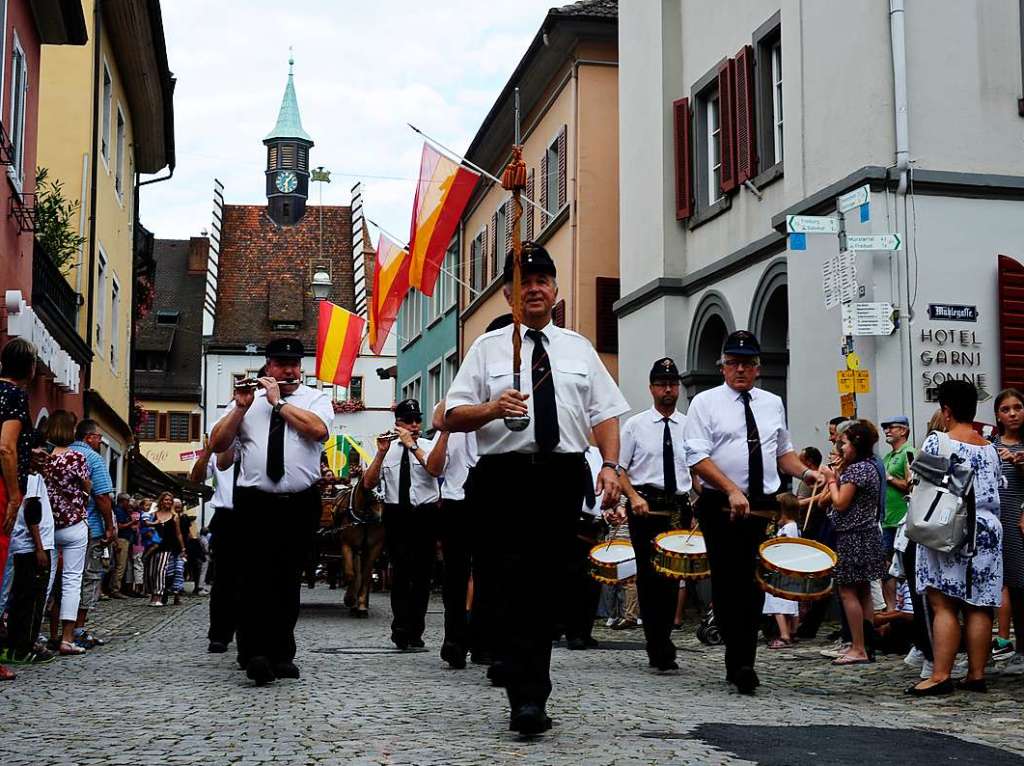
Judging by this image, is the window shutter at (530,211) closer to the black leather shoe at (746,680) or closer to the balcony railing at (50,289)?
the balcony railing at (50,289)

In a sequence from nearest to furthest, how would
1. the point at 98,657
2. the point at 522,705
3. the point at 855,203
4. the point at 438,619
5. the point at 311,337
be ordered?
the point at 522,705 → the point at 98,657 → the point at 855,203 → the point at 438,619 → the point at 311,337

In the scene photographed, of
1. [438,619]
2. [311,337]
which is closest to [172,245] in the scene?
[311,337]

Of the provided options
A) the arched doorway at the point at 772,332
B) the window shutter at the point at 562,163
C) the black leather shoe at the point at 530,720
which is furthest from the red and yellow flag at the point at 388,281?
the black leather shoe at the point at 530,720

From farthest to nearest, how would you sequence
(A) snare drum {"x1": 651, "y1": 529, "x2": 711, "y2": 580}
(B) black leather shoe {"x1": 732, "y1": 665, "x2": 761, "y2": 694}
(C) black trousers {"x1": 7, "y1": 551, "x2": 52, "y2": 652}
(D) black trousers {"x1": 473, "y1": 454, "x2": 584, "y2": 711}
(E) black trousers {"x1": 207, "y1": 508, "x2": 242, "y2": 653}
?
(E) black trousers {"x1": 207, "y1": 508, "x2": 242, "y2": 653} < (C) black trousers {"x1": 7, "y1": 551, "x2": 52, "y2": 652} < (A) snare drum {"x1": 651, "y1": 529, "x2": 711, "y2": 580} < (B) black leather shoe {"x1": 732, "y1": 665, "x2": 761, "y2": 694} < (D) black trousers {"x1": 473, "y1": 454, "x2": 584, "y2": 711}

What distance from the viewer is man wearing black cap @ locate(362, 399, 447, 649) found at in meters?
11.8

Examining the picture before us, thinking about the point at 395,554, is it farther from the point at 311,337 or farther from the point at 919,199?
the point at 311,337

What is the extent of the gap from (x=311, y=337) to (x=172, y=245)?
13518mm

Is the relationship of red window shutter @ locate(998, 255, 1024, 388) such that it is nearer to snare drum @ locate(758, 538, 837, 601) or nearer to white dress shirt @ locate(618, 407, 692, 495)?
white dress shirt @ locate(618, 407, 692, 495)

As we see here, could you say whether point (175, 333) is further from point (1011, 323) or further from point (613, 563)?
point (613, 563)

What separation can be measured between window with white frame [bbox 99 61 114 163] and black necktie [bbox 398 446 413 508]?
17260mm

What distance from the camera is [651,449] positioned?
11711mm

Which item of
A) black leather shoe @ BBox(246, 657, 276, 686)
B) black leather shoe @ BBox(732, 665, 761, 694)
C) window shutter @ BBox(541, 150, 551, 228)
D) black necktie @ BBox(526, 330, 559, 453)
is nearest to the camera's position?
black necktie @ BBox(526, 330, 559, 453)

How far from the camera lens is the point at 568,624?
12.3 metres

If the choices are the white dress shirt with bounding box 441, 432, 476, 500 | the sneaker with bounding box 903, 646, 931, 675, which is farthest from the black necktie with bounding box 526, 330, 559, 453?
the sneaker with bounding box 903, 646, 931, 675
